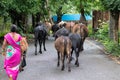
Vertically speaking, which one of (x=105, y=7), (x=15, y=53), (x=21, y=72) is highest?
(x=105, y=7)

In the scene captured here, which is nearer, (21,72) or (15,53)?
(15,53)

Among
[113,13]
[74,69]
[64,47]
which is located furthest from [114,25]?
[64,47]

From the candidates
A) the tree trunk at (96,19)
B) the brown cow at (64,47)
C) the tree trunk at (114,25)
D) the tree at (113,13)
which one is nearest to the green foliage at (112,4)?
the tree at (113,13)

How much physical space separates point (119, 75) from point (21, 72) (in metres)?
3.59

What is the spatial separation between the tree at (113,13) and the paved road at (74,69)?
2.35 metres

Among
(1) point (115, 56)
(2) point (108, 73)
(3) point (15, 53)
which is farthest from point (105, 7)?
(3) point (15, 53)

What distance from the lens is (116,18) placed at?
1805 centimetres

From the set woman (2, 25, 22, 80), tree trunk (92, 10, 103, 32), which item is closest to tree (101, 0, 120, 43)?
woman (2, 25, 22, 80)

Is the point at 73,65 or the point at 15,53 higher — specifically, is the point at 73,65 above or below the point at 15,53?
below

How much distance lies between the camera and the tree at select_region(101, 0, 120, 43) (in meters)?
15.8

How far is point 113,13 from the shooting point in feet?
58.3

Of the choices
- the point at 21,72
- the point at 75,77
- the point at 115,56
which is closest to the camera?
the point at 75,77

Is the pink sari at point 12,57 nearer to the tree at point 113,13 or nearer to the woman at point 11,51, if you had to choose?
the woman at point 11,51

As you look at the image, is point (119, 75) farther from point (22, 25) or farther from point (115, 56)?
point (22, 25)
